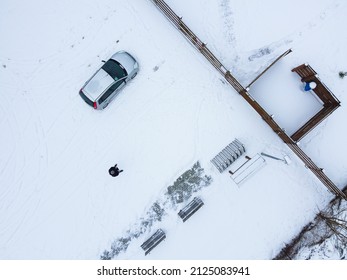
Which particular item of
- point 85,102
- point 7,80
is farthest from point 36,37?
point 85,102

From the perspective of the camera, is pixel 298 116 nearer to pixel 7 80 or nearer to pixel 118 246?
pixel 118 246

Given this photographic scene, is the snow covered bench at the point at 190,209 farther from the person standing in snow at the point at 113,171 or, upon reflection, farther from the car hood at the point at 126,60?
the car hood at the point at 126,60

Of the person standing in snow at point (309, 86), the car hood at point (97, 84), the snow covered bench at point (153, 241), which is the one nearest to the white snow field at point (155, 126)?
the snow covered bench at point (153, 241)

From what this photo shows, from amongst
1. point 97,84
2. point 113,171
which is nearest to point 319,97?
point 113,171

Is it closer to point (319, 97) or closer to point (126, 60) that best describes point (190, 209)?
point (126, 60)

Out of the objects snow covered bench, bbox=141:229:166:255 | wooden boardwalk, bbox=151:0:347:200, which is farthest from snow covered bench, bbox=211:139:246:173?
snow covered bench, bbox=141:229:166:255
